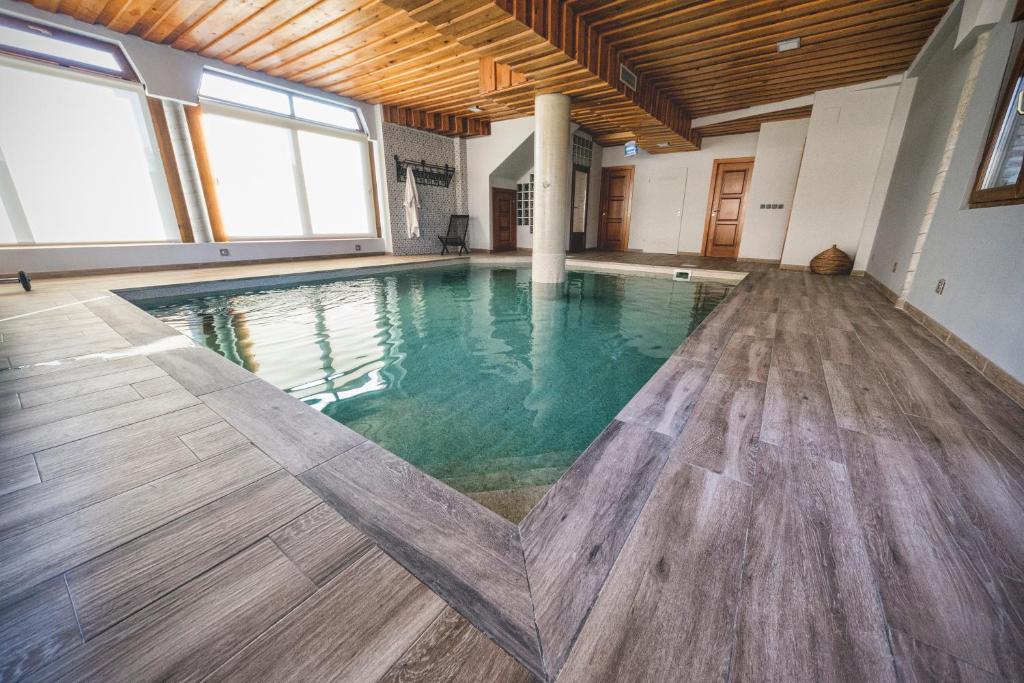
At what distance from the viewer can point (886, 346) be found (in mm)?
2262

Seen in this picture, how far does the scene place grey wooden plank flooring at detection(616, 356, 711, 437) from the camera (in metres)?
1.35

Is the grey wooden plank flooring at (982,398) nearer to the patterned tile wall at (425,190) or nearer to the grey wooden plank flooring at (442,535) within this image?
the grey wooden plank flooring at (442,535)

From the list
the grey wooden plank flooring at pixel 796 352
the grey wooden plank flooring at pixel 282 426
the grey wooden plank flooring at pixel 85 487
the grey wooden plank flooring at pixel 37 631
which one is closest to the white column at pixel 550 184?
the grey wooden plank flooring at pixel 796 352

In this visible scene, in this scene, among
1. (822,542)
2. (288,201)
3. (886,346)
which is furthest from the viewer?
(288,201)

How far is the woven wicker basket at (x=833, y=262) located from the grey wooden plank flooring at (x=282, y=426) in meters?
6.59

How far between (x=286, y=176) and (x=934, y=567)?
7638mm

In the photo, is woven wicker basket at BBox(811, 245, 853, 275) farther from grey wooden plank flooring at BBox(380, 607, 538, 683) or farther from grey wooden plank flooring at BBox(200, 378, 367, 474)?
grey wooden plank flooring at BBox(380, 607, 538, 683)

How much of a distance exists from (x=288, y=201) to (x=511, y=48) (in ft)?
14.9

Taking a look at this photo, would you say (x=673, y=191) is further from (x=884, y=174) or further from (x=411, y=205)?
(x=411, y=205)

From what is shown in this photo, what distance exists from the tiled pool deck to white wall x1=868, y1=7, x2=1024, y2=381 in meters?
0.69

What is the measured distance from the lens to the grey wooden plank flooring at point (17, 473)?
3.22 feet

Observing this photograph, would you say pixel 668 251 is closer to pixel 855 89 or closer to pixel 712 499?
pixel 855 89

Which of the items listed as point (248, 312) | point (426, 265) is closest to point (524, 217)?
point (426, 265)

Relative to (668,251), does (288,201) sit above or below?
above
